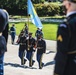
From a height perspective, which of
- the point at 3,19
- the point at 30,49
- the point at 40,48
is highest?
the point at 3,19

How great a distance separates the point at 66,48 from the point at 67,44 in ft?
0.13

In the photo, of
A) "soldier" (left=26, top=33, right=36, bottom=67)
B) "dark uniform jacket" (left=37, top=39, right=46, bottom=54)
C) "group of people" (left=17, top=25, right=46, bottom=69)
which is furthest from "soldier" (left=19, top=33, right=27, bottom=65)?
"dark uniform jacket" (left=37, top=39, right=46, bottom=54)

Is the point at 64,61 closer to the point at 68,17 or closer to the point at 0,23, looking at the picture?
the point at 68,17

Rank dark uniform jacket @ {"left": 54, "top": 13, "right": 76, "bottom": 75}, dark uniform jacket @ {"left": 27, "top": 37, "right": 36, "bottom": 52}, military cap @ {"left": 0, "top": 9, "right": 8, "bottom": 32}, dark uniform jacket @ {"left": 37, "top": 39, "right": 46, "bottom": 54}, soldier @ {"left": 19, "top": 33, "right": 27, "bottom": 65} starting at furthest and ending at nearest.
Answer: soldier @ {"left": 19, "top": 33, "right": 27, "bottom": 65} → dark uniform jacket @ {"left": 27, "top": 37, "right": 36, "bottom": 52} → dark uniform jacket @ {"left": 37, "top": 39, "right": 46, "bottom": 54} → military cap @ {"left": 0, "top": 9, "right": 8, "bottom": 32} → dark uniform jacket @ {"left": 54, "top": 13, "right": 76, "bottom": 75}

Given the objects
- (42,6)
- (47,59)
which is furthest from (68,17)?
(42,6)

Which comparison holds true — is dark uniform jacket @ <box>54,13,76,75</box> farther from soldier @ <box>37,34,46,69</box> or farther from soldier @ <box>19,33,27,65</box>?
soldier @ <box>19,33,27,65</box>

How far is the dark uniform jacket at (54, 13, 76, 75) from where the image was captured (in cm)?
319

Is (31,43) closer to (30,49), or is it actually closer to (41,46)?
(30,49)

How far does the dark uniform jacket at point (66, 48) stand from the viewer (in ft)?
10.5

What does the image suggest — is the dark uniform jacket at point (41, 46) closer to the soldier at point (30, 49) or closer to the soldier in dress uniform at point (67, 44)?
the soldier at point (30, 49)

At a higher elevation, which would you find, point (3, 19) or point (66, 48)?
point (66, 48)

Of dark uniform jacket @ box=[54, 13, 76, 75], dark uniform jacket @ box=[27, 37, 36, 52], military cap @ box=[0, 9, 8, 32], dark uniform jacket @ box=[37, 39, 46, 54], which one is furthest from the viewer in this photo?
dark uniform jacket @ box=[27, 37, 36, 52]

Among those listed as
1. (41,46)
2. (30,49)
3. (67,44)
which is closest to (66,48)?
(67,44)

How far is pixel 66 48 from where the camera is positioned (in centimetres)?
323
